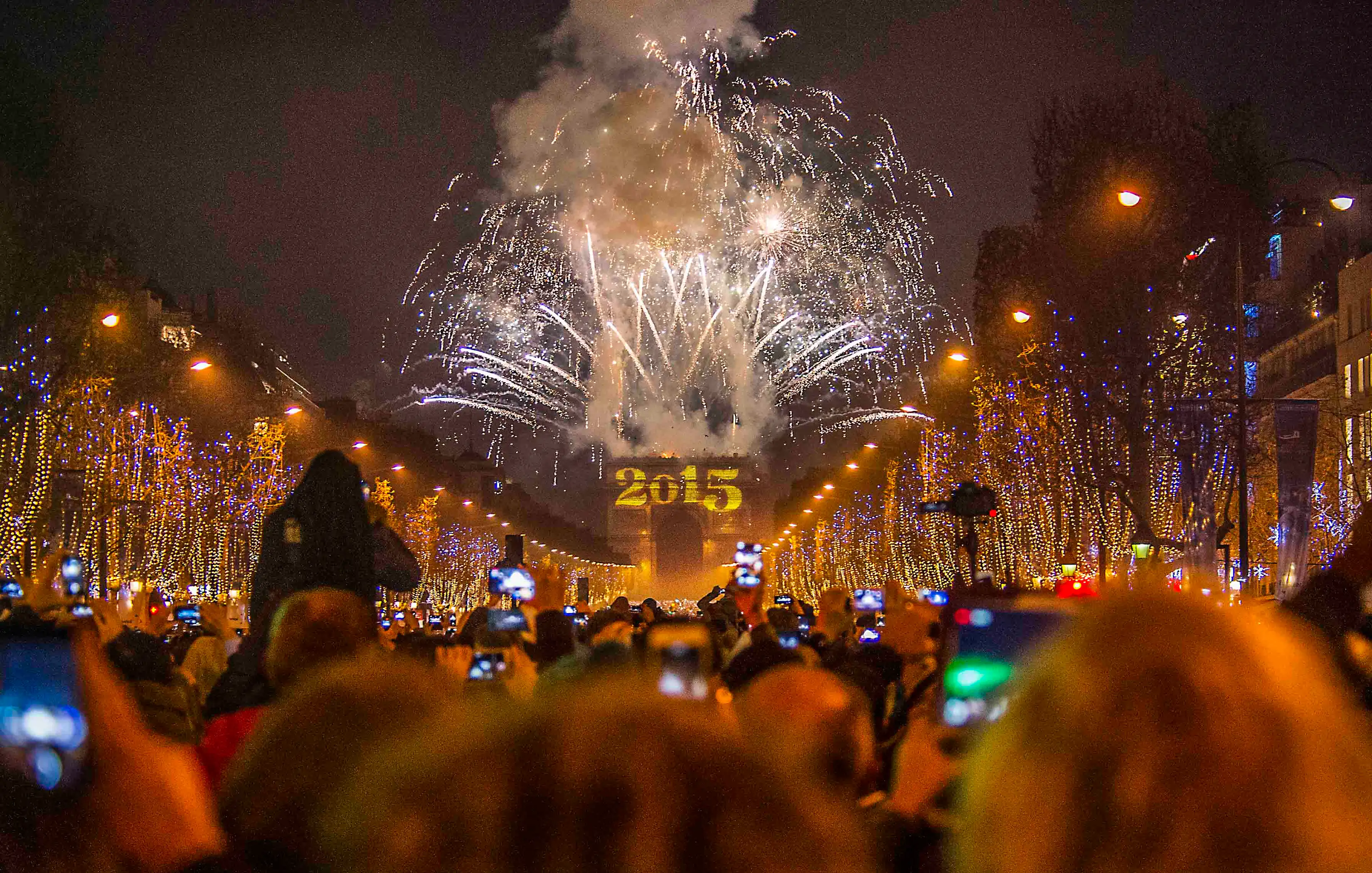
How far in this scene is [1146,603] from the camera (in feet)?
8.70

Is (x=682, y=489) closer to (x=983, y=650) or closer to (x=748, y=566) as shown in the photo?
(x=748, y=566)

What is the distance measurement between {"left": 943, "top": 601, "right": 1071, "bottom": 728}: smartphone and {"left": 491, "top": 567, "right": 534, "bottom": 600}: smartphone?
6.65 metres

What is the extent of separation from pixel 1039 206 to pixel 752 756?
126 ft

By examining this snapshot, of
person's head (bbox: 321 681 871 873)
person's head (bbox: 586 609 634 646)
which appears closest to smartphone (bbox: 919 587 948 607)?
person's head (bbox: 586 609 634 646)

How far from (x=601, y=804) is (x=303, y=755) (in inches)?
54.4

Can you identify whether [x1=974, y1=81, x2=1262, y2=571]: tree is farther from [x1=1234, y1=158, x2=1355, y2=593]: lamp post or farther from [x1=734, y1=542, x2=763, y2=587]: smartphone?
[x1=734, y1=542, x2=763, y2=587]: smartphone

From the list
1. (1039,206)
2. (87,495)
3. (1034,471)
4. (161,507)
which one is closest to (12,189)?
(87,495)

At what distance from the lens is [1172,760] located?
2447mm

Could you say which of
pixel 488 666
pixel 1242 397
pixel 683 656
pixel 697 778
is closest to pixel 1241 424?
pixel 1242 397

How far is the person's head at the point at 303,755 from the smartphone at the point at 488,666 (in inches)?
189

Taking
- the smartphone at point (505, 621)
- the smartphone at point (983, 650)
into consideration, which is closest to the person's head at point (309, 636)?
the smartphone at point (983, 650)

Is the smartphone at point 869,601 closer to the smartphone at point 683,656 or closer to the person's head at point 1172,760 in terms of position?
the smartphone at point 683,656

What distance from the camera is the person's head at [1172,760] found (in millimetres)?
2381

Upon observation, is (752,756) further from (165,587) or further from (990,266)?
(165,587)
